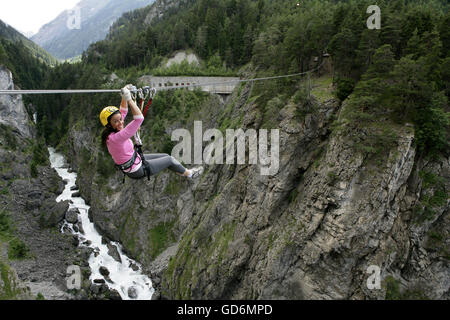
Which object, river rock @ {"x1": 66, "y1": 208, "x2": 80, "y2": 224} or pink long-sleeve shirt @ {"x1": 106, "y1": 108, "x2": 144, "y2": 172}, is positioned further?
river rock @ {"x1": 66, "y1": 208, "x2": 80, "y2": 224}

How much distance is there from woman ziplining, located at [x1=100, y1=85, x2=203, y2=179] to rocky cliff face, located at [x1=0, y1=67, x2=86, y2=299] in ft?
78.1

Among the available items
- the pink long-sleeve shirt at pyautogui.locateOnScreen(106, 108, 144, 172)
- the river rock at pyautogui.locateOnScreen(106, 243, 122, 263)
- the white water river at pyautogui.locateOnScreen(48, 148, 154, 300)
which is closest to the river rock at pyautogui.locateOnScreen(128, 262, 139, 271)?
the white water river at pyautogui.locateOnScreen(48, 148, 154, 300)

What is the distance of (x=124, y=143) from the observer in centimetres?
558

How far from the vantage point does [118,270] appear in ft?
91.6

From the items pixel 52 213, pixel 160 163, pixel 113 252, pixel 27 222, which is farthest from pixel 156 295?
pixel 160 163

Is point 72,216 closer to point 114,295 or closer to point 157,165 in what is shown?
point 114,295

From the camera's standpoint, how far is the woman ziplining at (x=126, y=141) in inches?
203

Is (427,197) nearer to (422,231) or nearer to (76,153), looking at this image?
(422,231)

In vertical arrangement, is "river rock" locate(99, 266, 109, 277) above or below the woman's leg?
below

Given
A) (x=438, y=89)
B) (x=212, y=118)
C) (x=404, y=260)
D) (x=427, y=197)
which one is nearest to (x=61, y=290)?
(x=212, y=118)

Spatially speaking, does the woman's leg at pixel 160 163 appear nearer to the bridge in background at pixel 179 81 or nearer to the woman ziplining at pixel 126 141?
the woman ziplining at pixel 126 141

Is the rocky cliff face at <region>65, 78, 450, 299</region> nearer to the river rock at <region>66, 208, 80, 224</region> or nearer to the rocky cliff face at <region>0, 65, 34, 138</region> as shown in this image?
the river rock at <region>66, 208, 80, 224</region>

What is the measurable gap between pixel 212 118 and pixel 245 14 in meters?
23.1

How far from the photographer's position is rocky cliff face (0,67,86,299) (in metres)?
23.7
